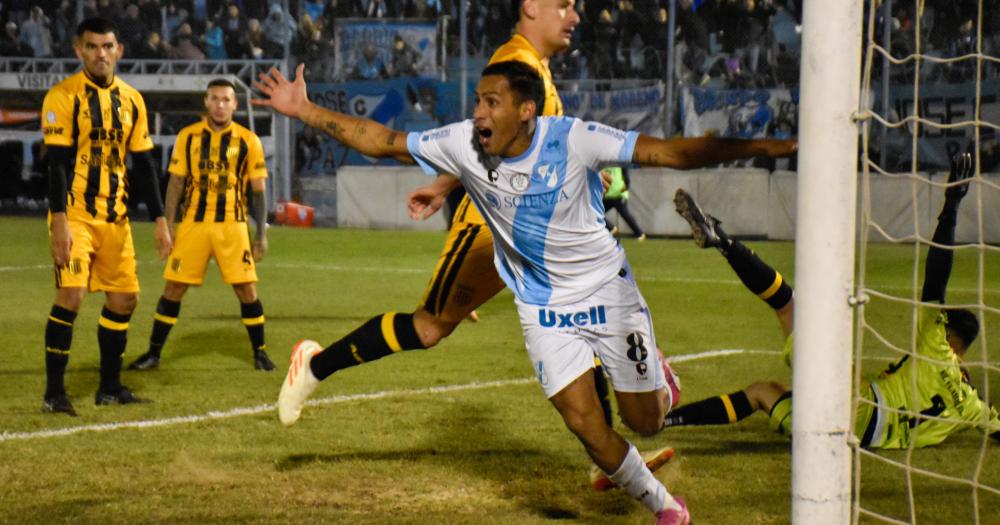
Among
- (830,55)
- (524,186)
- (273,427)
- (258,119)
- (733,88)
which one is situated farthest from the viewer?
(258,119)

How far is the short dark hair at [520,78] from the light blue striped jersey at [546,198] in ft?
0.44

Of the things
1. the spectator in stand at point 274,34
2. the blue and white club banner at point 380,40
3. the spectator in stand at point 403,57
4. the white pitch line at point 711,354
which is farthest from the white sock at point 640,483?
the spectator in stand at point 274,34

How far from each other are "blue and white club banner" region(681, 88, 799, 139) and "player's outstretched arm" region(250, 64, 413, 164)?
58.7ft

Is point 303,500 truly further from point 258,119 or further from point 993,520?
point 258,119

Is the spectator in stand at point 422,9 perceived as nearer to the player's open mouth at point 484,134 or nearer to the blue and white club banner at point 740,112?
the blue and white club banner at point 740,112

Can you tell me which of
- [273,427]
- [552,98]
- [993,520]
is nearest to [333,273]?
[273,427]

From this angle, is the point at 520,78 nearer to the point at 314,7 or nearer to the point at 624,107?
the point at 624,107

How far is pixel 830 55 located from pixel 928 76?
19.7m

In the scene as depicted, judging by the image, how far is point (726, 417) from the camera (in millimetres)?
6059

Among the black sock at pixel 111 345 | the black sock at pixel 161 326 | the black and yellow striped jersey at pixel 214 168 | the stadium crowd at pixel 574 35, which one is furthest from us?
the stadium crowd at pixel 574 35

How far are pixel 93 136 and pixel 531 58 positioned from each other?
2.77 meters

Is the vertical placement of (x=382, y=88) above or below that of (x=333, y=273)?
above

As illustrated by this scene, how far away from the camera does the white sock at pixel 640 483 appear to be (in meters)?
4.44

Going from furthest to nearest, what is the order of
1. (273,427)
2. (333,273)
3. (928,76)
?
(928,76) < (333,273) < (273,427)
